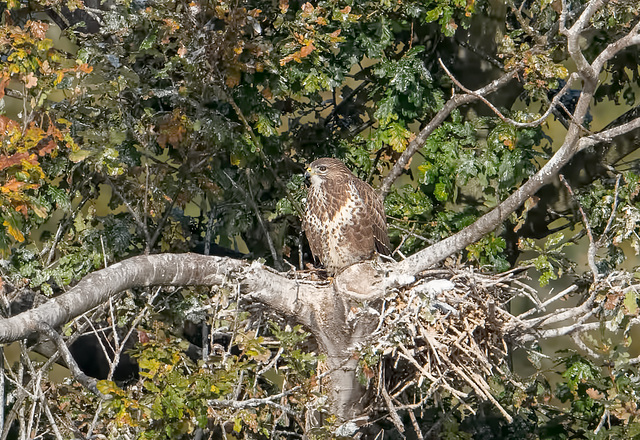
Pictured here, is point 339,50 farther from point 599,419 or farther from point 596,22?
point 599,419

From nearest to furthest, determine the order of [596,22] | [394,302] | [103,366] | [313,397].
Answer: [313,397] < [394,302] < [596,22] < [103,366]

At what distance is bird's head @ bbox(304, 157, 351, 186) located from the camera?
17.4 ft

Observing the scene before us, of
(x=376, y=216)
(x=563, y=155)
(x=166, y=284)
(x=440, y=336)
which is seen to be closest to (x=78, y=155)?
(x=166, y=284)

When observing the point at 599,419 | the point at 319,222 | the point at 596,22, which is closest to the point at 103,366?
the point at 319,222

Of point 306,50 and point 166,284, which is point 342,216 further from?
point 166,284

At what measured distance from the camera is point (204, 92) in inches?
200

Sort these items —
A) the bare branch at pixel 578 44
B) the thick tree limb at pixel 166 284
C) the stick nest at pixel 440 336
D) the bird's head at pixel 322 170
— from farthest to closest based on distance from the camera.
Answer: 1. the bird's head at pixel 322 170
2. the stick nest at pixel 440 336
3. the bare branch at pixel 578 44
4. the thick tree limb at pixel 166 284

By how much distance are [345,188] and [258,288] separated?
117 cm

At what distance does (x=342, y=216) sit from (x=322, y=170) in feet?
1.00

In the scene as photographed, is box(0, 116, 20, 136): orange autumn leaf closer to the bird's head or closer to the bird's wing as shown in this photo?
the bird's head

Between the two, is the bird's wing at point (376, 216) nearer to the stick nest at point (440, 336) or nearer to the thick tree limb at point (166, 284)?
the stick nest at point (440, 336)

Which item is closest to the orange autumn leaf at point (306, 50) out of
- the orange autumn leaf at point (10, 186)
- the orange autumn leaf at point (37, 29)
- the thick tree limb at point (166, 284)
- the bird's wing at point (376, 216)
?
the bird's wing at point (376, 216)

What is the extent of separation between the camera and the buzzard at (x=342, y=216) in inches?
210

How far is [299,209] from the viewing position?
555 centimetres
